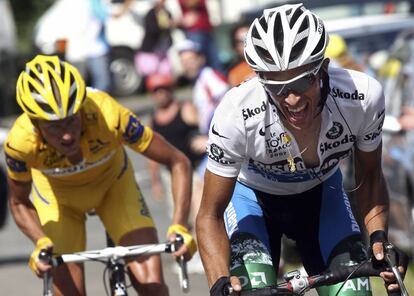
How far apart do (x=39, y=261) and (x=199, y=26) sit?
10.7 metres

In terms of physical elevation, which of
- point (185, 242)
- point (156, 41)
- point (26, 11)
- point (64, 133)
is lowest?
point (26, 11)

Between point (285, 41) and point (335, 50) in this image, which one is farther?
point (335, 50)

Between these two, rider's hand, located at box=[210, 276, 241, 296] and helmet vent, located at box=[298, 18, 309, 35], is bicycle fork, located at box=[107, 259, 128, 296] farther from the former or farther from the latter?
helmet vent, located at box=[298, 18, 309, 35]

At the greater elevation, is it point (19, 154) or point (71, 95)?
point (71, 95)

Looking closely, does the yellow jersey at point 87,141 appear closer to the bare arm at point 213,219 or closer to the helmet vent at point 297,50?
the bare arm at point 213,219


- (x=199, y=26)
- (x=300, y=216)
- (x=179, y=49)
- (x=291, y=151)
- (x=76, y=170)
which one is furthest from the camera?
(x=199, y=26)

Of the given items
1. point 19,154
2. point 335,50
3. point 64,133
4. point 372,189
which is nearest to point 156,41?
point 335,50

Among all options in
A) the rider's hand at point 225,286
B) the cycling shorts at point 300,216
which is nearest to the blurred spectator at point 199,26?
the cycling shorts at point 300,216

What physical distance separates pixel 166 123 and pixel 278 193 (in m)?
6.64

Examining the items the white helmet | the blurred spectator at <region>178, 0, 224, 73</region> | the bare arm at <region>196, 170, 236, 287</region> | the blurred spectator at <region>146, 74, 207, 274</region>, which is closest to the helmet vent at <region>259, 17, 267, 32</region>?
the white helmet

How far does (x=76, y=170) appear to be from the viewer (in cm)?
805

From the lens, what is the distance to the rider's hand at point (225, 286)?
5715 millimetres

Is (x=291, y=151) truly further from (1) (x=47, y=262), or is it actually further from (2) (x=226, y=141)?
(1) (x=47, y=262)

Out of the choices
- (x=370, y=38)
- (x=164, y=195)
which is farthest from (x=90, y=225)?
(x=370, y=38)
